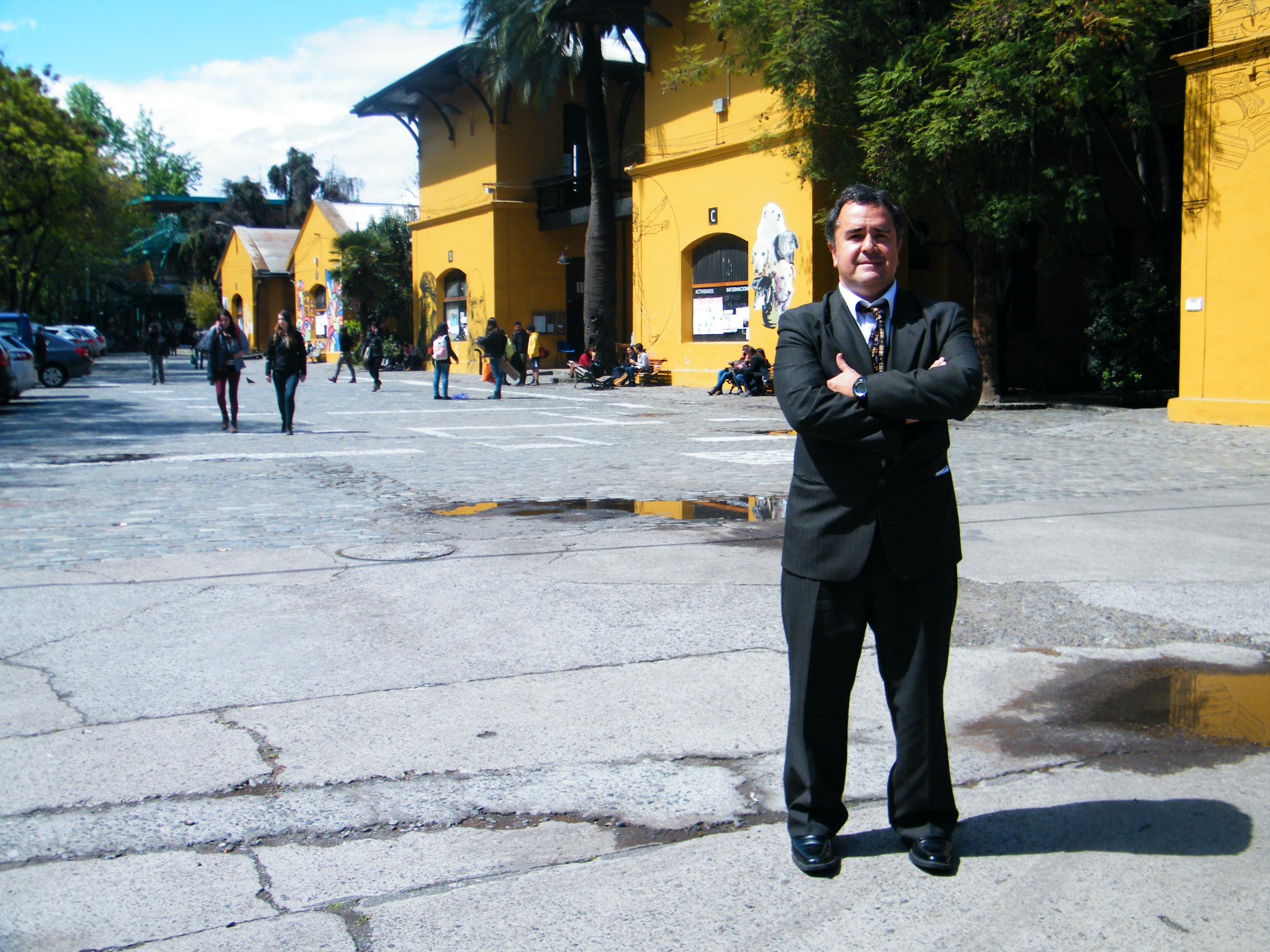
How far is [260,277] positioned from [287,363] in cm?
4592

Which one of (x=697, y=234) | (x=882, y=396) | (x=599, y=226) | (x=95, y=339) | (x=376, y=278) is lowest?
(x=882, y=396)

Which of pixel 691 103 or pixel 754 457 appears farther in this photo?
pixel 691 103

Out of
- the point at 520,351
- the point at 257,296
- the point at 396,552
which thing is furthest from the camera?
the point at 257,296

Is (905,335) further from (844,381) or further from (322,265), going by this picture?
(322,265)

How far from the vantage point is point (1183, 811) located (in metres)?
3.59

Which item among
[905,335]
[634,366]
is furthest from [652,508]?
[634,366]

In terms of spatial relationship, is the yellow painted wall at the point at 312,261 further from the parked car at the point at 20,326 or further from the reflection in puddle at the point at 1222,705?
the reflection in puddle at the point at 1222,705

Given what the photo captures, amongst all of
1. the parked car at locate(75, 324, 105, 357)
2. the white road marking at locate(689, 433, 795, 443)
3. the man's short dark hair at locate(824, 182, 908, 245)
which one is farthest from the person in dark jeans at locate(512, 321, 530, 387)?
the man's short dark hair at locate(824, 182, 908, 245)

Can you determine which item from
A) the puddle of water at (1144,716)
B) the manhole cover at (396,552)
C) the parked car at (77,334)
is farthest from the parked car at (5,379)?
the puddle of water at (1144,716)

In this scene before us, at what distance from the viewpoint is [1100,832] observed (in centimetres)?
346

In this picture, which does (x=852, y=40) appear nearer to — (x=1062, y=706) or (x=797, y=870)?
(x=1062, y=706)

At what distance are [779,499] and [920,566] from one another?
22.8 feet

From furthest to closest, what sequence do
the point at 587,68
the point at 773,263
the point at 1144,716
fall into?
the point at 587,68, the point at 773,263, the point at 1144,716

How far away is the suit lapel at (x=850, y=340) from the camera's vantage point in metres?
3.21
